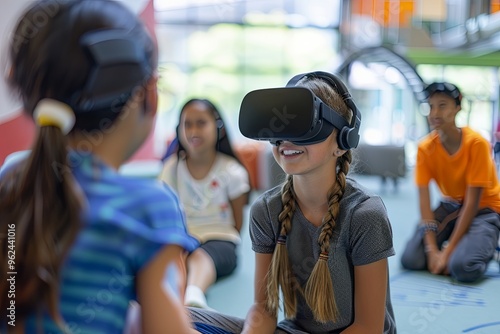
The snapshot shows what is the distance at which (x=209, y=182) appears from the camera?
1.91 metres

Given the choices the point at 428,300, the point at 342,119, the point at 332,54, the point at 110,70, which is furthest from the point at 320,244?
the point at 332,54

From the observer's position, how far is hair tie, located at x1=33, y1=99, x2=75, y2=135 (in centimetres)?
49

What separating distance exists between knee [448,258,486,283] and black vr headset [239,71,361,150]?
1.05 meters

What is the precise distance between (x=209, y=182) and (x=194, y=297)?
54 cm

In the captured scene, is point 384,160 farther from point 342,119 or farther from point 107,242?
point 107,242

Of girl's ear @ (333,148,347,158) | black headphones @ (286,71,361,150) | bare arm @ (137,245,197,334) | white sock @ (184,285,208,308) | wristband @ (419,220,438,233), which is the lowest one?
white sock @ (184,285,208,308)

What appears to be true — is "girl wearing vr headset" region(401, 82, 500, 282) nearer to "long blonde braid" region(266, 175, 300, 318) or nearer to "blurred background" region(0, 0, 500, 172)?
"blurred background" region(0, 0, 500, 172)

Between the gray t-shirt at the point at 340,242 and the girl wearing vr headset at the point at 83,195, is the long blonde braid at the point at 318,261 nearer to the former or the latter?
the gray t-shirt at the point at 340,242

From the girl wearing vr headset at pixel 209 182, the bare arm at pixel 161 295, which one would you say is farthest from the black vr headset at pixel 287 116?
the girl wearing vr headset at pixel 209 182

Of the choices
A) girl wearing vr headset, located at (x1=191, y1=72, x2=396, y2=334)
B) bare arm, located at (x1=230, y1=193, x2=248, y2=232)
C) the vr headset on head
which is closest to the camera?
the vr headset on head

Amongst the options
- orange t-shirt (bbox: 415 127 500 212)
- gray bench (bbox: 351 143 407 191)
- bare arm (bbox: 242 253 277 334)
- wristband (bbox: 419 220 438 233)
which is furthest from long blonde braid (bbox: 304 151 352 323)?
gray bench (bbox: 351 143 407 191)

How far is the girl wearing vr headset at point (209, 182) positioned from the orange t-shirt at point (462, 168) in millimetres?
717

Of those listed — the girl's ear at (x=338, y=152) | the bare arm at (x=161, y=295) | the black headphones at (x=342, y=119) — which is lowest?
the bare arm at (x=161, y=295)

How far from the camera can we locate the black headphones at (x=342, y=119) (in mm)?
924
